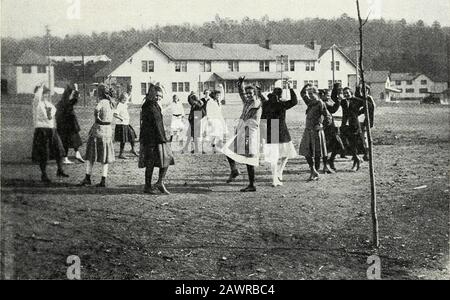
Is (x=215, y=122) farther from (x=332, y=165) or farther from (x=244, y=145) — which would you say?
(x=332, y=165)

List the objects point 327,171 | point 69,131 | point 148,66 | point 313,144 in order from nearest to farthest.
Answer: point 69,131 → point 148,66 → point 313,144 → point 327,171

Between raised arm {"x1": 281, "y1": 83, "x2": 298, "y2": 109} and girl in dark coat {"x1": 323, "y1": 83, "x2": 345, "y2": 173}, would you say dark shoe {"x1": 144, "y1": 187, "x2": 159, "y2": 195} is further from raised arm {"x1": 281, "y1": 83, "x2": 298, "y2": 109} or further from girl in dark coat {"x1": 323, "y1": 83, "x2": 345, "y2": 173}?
girl in dark coat {"x1": 323, "y1": 83, "x2": 345, "y2": 173}

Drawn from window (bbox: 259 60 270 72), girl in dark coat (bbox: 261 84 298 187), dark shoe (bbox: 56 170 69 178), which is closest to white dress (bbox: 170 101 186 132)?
girl in dark coat (bbox: 261 84 298 187)

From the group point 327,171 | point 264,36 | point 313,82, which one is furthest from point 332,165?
point 264,36

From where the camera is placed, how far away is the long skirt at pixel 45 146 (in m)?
5.20

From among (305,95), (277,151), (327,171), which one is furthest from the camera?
(327,171)

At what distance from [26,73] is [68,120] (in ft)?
2.32

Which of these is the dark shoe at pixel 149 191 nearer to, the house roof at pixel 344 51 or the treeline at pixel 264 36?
the treeline at pixel 264 36

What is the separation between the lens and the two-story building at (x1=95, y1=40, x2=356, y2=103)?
616 centimetres

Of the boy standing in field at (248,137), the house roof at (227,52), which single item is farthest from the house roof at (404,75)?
the boy standing in field at (248,137)

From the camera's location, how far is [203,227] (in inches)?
213

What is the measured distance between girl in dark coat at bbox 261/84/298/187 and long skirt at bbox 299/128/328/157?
1.87 feet
